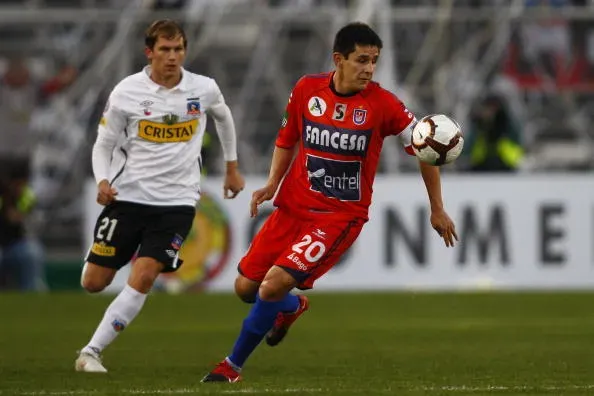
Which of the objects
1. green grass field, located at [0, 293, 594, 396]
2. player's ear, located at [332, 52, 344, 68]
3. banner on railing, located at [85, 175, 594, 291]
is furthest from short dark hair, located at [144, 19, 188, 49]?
banner on railing, located at [85, 175, 594, 291]

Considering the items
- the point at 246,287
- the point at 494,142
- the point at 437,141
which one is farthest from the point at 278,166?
the point at 494,142

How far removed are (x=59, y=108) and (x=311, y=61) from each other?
138 inches

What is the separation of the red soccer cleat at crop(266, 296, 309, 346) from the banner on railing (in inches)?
333

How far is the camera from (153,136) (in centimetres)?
984

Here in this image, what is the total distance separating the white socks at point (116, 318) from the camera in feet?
31.2

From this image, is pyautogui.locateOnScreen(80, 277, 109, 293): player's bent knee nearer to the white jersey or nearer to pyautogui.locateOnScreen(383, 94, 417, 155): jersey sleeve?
the white jersey

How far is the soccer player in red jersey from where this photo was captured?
8.63m

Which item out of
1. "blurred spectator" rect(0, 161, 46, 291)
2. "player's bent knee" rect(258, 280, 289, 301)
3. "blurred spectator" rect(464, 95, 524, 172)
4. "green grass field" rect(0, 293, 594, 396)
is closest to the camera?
"green grass field" rect(0, 293, 594, 396)

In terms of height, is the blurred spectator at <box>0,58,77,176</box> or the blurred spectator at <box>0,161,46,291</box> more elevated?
the blurred spectator at <box>0,58,77,176</box>

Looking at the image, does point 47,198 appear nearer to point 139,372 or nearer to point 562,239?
point 562,239

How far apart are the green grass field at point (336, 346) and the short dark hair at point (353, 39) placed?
187 cm

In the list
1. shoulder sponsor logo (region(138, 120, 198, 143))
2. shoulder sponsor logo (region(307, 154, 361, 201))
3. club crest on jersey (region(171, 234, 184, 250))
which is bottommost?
club crest on jersey (region(171, 234, 184, 250))

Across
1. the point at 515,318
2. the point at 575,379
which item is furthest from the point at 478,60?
the point at 575,379

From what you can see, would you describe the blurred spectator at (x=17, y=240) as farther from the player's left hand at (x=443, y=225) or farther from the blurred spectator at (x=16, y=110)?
the player's left hand at (x=443, y=225)
